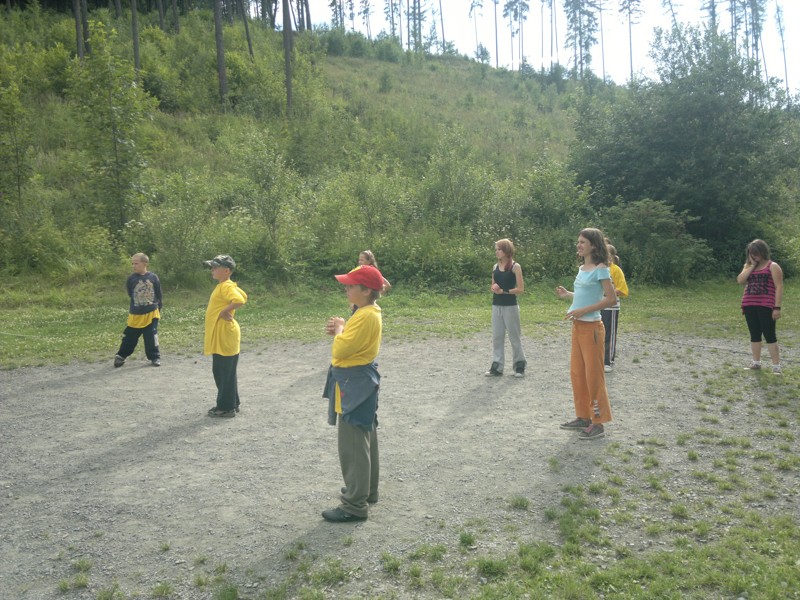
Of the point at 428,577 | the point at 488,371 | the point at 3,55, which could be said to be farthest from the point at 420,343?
the point at 3,55

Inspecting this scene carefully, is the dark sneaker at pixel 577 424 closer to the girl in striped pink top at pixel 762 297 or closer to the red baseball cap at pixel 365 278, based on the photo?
the red baseball cap at pixel 365 278

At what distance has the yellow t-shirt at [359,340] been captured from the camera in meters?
4.90

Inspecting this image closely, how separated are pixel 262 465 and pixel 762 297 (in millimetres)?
7625

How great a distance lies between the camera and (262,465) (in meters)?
6.28

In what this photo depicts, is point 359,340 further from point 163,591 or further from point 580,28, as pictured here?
point 580,28

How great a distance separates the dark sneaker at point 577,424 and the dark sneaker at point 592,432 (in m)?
0.11

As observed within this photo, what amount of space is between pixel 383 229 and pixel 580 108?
1040 centimetres

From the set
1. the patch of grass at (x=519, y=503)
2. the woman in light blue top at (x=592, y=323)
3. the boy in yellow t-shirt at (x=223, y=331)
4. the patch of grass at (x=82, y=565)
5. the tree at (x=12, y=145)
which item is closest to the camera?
the patch of grass at (x=82, y=565)

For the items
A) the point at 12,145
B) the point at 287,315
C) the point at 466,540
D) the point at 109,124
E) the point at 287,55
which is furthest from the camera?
the point at 287,55

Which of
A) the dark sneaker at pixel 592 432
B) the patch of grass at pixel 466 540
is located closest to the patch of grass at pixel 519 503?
the patch of grass at pixel 466 540

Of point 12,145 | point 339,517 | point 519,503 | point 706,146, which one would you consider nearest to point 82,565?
point 339,517

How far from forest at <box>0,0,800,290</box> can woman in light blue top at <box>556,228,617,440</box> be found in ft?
42.3

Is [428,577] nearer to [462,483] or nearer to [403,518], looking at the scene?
[403,518]

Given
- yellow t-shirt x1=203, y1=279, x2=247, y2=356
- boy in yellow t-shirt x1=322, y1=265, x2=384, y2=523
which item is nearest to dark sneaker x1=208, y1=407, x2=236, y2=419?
yellow t-shirt x1=203, y1=279, x2=247, y2=356
